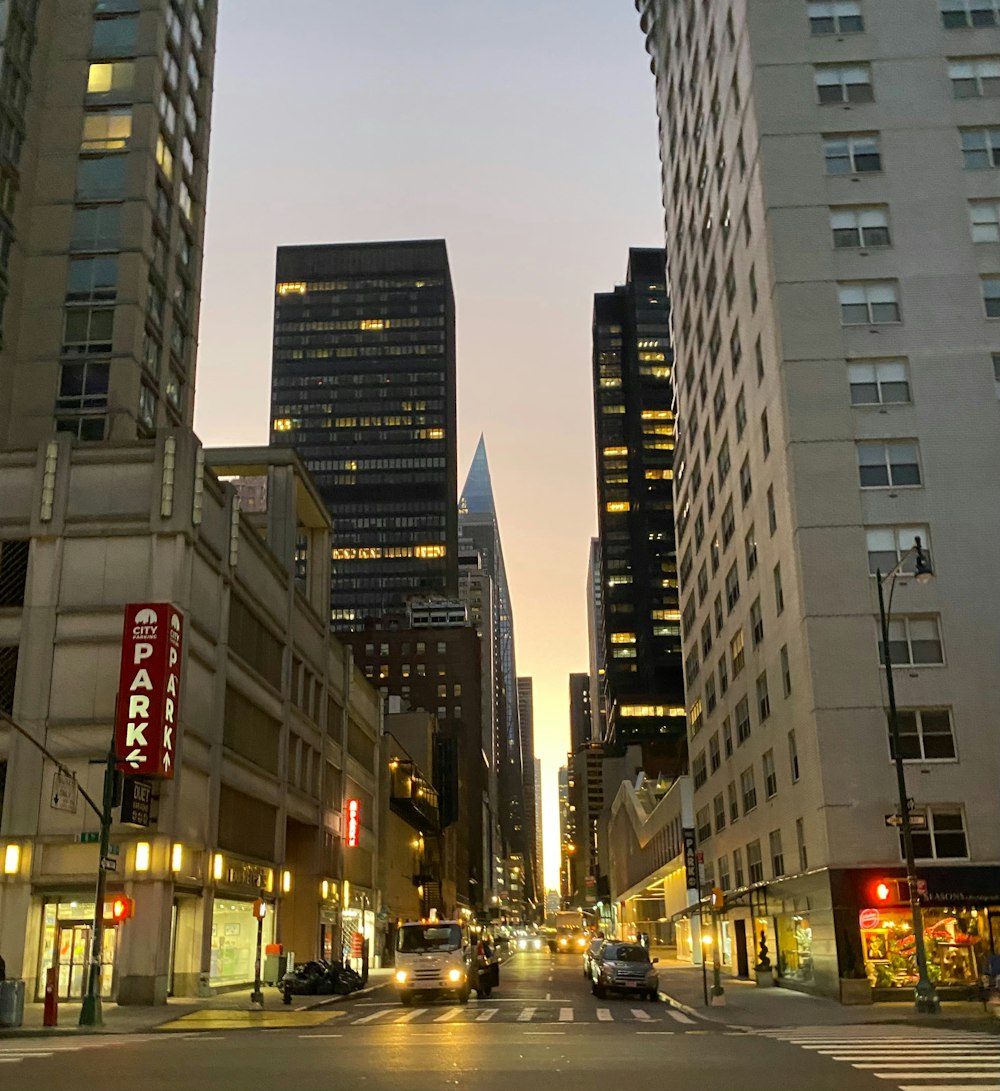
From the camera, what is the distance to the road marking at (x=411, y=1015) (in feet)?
95.4

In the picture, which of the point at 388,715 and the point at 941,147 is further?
the point at 388,715

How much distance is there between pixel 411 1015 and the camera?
31.1m

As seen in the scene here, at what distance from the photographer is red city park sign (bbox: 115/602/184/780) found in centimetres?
3641

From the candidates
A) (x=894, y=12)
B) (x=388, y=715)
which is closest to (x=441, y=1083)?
(x=894, y=12)

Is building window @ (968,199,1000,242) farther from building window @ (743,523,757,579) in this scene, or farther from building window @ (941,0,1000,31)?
building window @ (743,523,757,579)

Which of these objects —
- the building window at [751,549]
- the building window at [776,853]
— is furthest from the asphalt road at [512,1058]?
the building window at [751,549]

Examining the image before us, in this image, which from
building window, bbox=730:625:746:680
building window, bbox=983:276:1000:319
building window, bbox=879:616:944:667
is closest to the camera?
building window, bbox=879:616:944:667

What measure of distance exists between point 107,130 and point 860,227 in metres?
40.6

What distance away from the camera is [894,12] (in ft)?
164

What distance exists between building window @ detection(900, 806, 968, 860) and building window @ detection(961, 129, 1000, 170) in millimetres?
26959

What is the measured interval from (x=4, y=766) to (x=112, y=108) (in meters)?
39.5

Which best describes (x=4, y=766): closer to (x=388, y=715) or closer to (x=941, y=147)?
(x=941, y=147)

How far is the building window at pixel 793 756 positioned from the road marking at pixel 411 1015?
1792 cm

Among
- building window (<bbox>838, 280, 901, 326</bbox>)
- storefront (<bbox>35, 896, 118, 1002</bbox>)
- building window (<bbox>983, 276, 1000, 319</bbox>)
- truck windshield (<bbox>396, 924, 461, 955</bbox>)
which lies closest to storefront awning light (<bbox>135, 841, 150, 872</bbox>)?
storefront (<bbox>35, 896, 118, 1002</bbox>)
